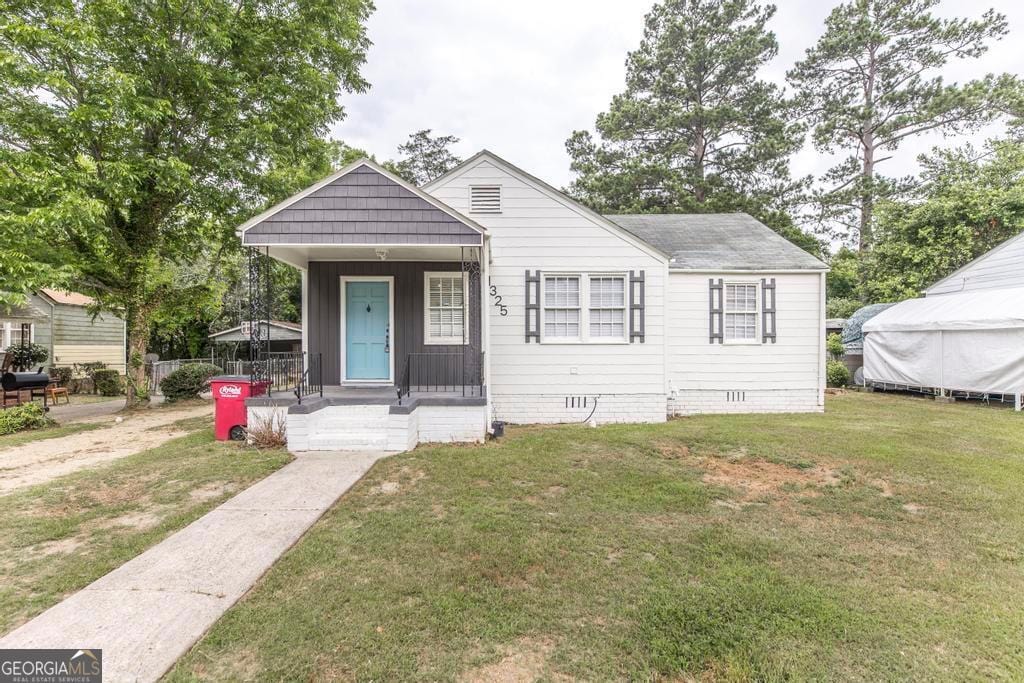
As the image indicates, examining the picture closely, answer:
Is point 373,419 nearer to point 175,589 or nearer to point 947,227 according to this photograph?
point 175,589

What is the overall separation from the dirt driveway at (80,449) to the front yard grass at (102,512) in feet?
1.73

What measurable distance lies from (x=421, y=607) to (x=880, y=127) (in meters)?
30.7

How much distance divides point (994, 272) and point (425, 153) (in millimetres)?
30698

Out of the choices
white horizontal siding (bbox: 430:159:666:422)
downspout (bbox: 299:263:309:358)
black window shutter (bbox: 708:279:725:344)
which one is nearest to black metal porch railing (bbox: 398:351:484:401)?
white horizontal siding (bbox: 430:159:666:422)

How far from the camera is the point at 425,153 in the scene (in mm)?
32000

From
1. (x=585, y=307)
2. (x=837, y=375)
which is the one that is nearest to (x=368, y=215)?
(x=585, y=307)

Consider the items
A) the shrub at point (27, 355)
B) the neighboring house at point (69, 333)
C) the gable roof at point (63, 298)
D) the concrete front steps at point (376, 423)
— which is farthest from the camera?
the gable roof at point (63, 298)

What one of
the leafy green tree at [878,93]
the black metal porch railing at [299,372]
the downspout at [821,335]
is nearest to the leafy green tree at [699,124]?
the leafy green tree at [878,93]

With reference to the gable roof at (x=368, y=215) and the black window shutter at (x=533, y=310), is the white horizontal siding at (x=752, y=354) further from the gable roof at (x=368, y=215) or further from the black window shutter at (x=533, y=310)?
the gable roof at (x=368, y=215)

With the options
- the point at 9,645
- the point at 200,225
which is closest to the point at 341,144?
the point at 200,225

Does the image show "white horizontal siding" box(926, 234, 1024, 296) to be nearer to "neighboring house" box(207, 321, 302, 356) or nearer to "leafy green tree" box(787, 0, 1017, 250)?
"leafy green tree" box(787, 0, 1017, 250)

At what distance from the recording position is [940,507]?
464 cm

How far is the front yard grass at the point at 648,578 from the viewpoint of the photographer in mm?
2422

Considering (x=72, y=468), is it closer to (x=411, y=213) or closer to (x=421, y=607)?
(x=411, y=213)
